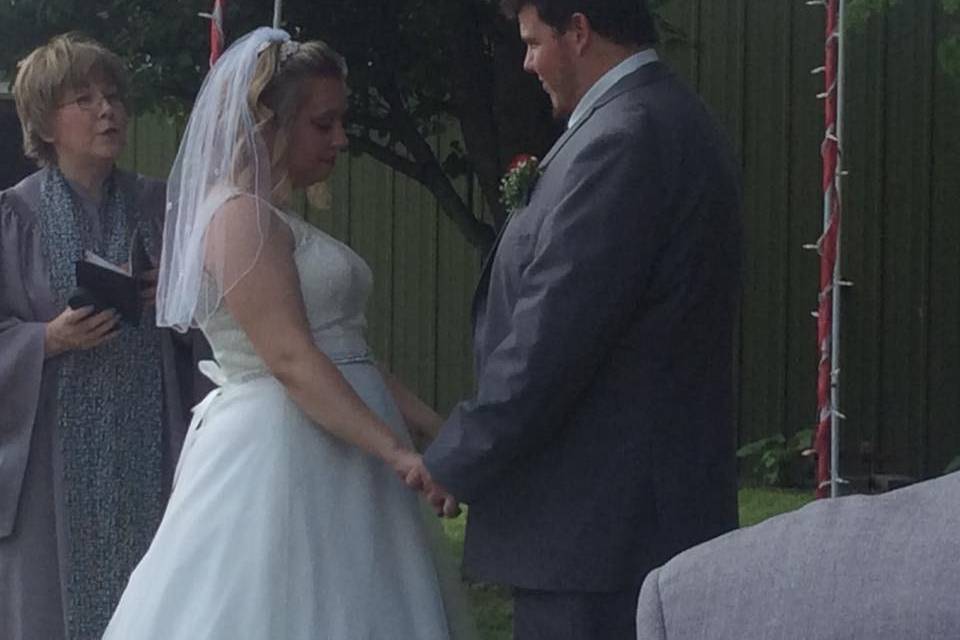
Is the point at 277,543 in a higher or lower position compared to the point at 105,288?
lower

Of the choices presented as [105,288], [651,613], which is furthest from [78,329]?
[651,613]

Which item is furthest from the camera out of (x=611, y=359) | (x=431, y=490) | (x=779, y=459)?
(x=779, y=459)

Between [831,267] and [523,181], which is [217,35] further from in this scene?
[831,267]

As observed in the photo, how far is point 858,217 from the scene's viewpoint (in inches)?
360

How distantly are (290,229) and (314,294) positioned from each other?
13 cm

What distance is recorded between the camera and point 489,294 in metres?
3.02

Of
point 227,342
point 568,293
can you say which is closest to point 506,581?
point 568,293

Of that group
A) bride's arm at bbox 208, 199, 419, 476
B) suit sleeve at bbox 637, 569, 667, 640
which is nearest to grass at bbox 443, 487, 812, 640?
bride's arm at bbox 208, 199, 419, 476

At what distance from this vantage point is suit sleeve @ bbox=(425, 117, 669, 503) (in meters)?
2.77

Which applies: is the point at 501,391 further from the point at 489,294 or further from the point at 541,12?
the point at 541,12

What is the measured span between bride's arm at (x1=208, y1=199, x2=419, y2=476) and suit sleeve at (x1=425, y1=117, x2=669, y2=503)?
1.33 ft

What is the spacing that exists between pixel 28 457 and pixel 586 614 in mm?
1469

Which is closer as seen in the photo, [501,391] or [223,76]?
[501,391]

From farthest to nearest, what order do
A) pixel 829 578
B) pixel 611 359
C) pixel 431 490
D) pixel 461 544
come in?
pixel 461 544 → pixel 431 490 → pixel 611 359 → pixel 829 578
